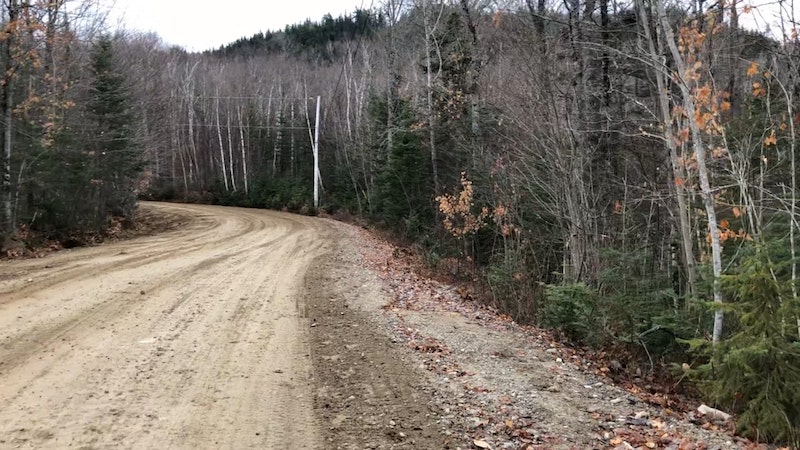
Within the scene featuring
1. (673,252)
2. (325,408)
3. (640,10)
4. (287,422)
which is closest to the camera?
(287,422)

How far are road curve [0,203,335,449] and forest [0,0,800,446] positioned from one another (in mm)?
4090

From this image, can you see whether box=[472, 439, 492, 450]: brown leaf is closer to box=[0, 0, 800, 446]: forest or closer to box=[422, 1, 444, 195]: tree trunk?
box=[0, 0, 800, 446]: forest

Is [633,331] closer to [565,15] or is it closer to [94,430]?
[94,430]

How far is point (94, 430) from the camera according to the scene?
427 centimetres

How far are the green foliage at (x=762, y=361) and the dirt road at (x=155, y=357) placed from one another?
12.6 feet

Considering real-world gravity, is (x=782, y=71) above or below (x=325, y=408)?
above

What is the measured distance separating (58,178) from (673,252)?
16.3 m

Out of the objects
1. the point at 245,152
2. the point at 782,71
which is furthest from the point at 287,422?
the point at 245,152

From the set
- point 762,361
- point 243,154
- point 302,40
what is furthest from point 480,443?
point 302,40

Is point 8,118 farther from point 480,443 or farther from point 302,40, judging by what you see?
point 302,40

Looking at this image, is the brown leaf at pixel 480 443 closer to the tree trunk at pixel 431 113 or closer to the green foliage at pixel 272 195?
the tree trunk at pixel 431 113

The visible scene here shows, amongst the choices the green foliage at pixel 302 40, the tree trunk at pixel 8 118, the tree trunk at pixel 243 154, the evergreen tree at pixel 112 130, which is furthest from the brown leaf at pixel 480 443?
the green foliage at pixel 302 40

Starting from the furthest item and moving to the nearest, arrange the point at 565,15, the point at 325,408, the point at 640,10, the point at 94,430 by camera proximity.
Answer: the point at 565,15 → the point at 640,10 → the point at 325,408 → the point at 94,430

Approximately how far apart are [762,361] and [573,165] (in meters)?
6.29
